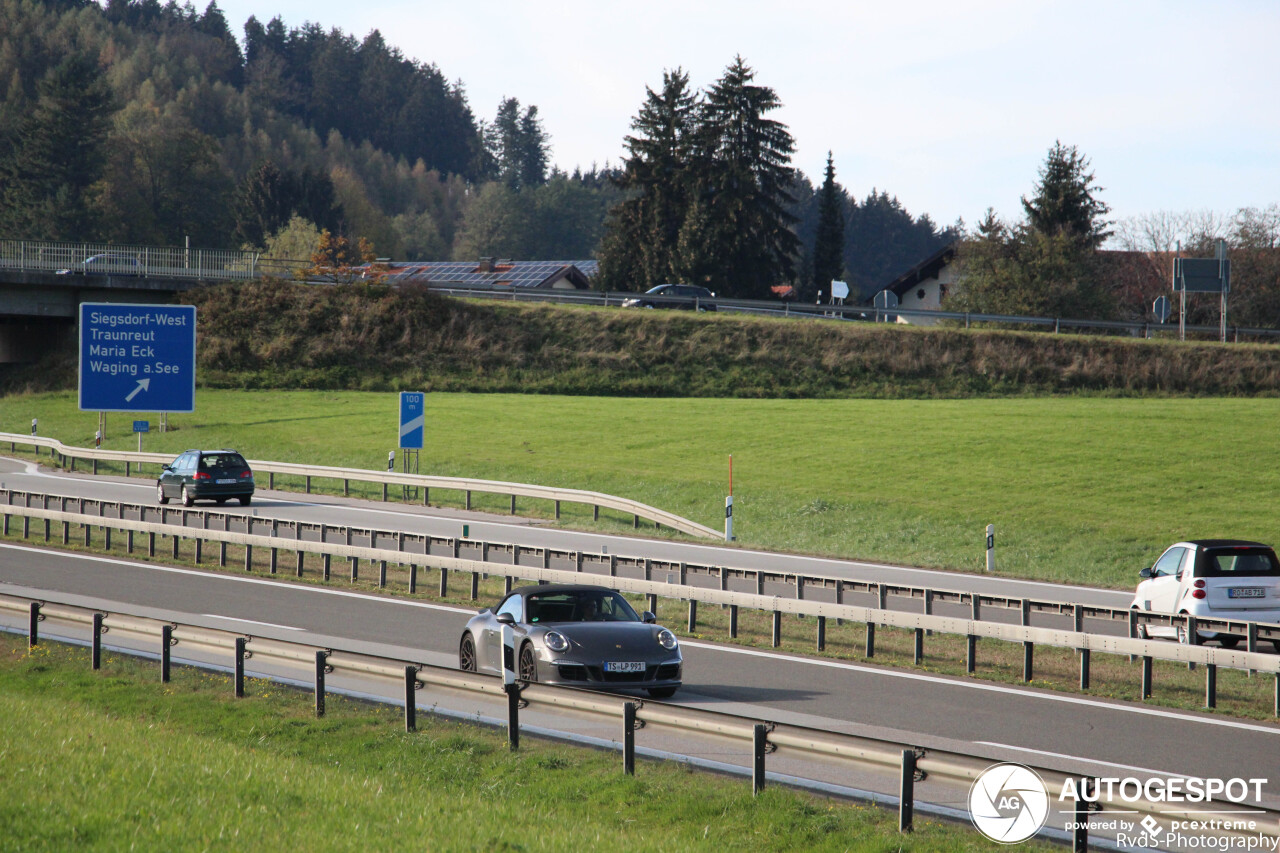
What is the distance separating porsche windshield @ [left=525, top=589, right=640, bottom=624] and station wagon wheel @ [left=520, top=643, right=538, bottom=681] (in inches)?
18.8

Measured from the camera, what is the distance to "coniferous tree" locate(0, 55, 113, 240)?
108500mm

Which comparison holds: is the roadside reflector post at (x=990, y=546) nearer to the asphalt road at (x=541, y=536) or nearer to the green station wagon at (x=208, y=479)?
the asphalt road at (x=541, y=536)

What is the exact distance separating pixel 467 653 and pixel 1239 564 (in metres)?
9.69

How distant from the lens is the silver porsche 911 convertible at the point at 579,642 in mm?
11539

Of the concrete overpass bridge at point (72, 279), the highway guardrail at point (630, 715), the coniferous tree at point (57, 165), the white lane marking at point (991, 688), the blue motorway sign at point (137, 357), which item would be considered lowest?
the white lane marking at point (991, 688)

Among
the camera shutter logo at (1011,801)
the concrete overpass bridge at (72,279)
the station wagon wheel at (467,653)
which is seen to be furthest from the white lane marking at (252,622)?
the concrete overpass bridge at (72,279)

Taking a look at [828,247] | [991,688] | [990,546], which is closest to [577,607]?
[991,688]

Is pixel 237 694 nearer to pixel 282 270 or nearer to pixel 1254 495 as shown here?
pixel 1254 495

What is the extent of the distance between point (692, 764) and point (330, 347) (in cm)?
5468

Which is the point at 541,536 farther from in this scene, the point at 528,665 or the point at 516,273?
the point at 516,273

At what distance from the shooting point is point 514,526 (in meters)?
29.0

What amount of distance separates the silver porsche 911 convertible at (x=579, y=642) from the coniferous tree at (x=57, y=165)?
359 ft

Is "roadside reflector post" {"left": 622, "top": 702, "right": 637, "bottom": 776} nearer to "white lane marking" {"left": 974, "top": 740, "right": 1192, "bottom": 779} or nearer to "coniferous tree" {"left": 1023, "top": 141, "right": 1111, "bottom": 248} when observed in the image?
"white lane marking" {"left": 974, "top": 740, "right": 1192, "bottom": 779}

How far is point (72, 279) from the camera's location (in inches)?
2280
